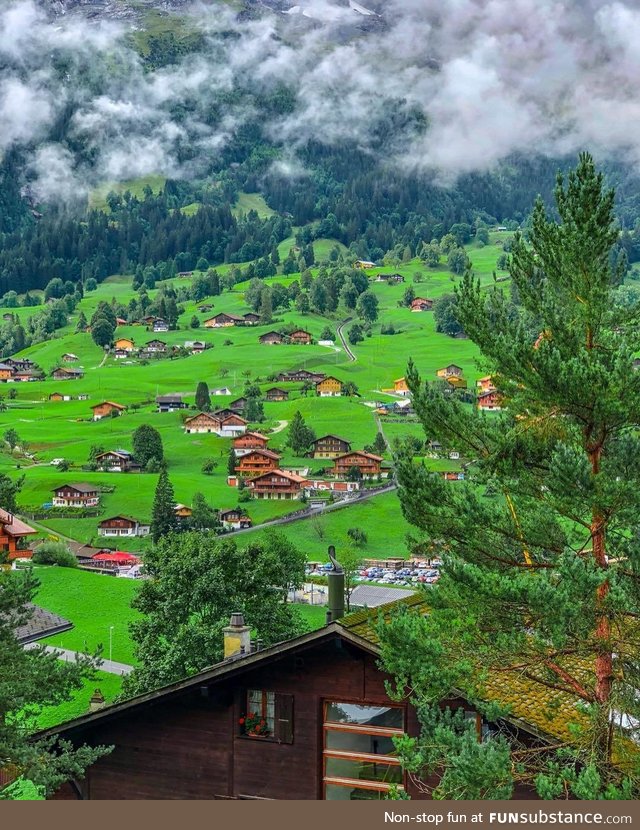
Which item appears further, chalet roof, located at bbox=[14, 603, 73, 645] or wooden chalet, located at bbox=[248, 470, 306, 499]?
wooden chalet, located at bbox=[248, 470, 306, 499]

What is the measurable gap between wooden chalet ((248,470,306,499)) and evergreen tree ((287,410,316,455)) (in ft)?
51.1

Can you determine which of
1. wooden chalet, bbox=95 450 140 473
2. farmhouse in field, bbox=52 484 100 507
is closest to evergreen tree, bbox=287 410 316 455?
wooden chalet, bbox=95 450 140 473

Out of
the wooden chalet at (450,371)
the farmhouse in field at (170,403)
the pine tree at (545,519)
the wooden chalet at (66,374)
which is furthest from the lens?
the wooden chalet at (66,374)

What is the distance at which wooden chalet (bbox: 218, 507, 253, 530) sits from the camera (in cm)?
10838

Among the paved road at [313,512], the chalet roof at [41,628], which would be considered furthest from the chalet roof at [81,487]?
the chalet roof at [41,628]

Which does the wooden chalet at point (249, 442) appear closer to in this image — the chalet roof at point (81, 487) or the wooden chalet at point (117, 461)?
the wooden chalet at point (117, 461)

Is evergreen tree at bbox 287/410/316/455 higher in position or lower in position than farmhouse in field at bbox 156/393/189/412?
lower

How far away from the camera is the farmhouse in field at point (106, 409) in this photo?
15950 centimetres

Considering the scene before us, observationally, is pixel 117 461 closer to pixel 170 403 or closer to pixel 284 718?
pixel 170 403

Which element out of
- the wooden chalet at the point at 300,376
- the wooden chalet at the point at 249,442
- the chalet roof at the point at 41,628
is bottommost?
the chalet roof at the point at 41,628

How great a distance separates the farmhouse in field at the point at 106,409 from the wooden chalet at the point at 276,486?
49188mm

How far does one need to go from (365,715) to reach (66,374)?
180 metres

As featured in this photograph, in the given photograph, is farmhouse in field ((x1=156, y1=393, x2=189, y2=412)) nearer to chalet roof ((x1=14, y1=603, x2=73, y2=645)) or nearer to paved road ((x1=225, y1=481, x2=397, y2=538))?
paved road ((x1=225, y1=481, x2=397, y2=538))

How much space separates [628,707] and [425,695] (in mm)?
2881
